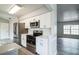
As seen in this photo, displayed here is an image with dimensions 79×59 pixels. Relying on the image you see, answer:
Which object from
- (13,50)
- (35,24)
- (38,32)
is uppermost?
(35,24)

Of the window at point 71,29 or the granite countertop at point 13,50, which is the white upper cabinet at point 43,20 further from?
the granite countertop at point 13,50

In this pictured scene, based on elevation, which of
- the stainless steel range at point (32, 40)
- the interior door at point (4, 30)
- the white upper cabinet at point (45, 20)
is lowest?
the stainless steel range at point (32, 40)

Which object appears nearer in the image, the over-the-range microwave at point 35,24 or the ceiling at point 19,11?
the ceiling at point 19,11

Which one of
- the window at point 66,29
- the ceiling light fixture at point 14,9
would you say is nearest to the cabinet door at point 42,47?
the window at point 66,29

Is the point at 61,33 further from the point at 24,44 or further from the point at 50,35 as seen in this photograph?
the point at 24,44

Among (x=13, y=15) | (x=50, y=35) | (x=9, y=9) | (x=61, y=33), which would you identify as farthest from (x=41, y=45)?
(x=9, y=9)

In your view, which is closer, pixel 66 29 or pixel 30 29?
pixel 66 29

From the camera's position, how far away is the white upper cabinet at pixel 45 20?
4.94 ft

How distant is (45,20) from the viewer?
1.56 m

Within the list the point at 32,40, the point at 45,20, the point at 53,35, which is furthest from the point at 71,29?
the point at 32,40

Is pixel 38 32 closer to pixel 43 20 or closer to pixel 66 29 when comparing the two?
pixel 43 20

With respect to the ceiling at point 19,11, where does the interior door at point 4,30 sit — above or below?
below

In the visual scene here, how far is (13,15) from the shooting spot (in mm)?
1547

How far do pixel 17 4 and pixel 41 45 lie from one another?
80 cm
